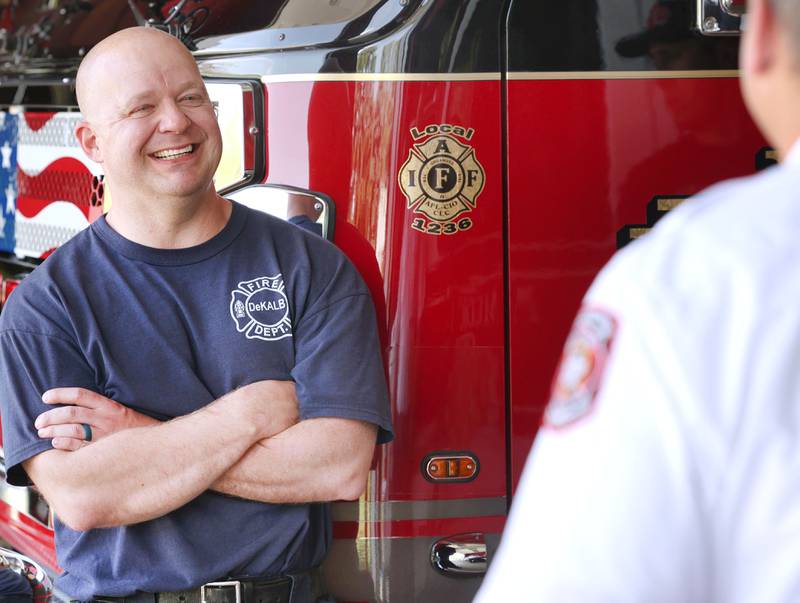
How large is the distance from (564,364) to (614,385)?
0.23ft

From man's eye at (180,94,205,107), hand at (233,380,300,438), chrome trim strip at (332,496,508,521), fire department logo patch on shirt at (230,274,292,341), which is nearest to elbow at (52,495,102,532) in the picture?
hand at (233,380,300,438)

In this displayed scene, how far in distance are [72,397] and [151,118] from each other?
58 cm

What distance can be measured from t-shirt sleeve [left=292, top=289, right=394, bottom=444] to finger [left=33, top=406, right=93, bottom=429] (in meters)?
0.40

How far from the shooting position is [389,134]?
252 centimetres

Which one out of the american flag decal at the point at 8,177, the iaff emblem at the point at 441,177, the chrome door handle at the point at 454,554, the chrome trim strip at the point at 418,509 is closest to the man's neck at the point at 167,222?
the iaff emblem at the point at 441,177

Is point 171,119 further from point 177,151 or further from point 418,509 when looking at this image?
point 418,509

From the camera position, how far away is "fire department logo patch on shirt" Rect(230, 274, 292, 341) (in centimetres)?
238

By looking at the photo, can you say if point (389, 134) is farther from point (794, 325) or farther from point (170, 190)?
point (794, 325)

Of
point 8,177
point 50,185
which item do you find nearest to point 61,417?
point 50,185

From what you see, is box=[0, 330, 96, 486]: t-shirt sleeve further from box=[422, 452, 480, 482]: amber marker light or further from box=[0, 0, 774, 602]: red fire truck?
box=[422, 452, 480, 482]: amber marker light

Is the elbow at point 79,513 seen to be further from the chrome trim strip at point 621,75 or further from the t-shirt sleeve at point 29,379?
the chrome trim strip at point 621,75

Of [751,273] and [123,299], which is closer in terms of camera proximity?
[751,273]

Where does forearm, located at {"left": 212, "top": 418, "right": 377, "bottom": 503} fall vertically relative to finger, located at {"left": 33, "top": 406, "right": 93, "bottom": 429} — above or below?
below

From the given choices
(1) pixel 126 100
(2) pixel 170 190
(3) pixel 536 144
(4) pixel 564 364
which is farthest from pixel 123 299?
(4) pixel 564 364
